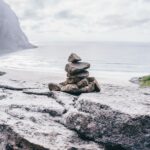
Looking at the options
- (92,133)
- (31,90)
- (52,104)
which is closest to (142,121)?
(92,133)

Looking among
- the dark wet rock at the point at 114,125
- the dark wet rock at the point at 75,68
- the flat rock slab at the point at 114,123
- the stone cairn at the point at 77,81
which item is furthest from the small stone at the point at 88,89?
the dark wet rock at the point at 114,125

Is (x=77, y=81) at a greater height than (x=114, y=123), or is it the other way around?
(x=77, y=81)

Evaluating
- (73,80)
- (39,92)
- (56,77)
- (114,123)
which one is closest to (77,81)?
(73,80)

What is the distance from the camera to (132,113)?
15961 millimetres

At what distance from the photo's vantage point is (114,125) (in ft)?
52.4

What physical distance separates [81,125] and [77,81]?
5.70m

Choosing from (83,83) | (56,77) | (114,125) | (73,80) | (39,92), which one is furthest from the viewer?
(56,77)

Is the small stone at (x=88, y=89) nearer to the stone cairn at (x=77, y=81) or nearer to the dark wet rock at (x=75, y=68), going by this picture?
the stone cairn at (x=77, y=81)

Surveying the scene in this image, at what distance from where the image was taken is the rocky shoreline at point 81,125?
15.8m

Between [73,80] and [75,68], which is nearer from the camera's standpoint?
[75,68]

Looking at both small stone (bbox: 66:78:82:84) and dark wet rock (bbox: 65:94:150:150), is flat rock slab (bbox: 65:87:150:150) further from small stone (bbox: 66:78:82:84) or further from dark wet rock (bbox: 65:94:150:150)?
small stone (bbox: 66:78:82:84)

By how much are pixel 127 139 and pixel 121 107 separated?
67.7 inches

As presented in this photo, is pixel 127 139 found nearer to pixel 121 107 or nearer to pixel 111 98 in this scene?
pixel 121 107

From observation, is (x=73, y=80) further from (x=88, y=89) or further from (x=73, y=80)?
(x=88, y=89)
